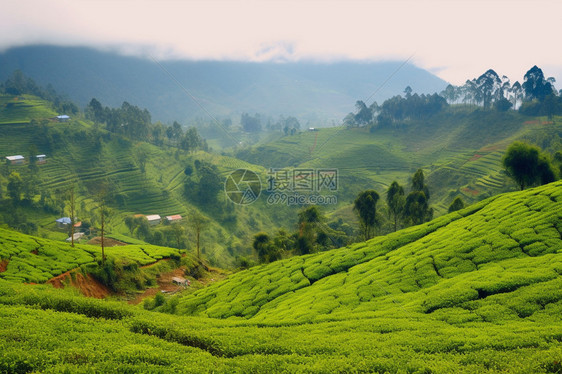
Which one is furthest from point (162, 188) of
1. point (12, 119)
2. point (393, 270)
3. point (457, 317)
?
point (457, 317)

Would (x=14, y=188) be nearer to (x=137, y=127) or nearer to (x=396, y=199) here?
(x=137, y=127)

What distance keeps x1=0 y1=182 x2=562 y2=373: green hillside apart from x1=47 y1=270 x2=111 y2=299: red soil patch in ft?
49.6

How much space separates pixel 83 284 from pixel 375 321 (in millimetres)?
30718

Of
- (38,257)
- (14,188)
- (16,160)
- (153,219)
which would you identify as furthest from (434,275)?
(16,160)

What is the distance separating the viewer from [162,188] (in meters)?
100

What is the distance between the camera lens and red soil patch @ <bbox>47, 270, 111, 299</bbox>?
31312 mm

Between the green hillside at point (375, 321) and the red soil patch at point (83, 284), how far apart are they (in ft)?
49.6

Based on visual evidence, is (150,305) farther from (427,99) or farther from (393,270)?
(427,99)

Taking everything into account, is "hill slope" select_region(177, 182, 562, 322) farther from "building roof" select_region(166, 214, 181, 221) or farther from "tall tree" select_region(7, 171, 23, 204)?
"tall tree" select_region(7, 171, 23, 204)

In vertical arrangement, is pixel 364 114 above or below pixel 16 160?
above

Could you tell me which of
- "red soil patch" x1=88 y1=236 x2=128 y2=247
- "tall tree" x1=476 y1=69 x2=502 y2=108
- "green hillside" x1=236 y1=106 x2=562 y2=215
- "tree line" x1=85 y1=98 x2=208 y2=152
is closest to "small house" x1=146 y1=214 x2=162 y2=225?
"red soil patch" x1=88 y1=236 x2=128 y2=247

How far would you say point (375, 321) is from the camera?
1625 cm

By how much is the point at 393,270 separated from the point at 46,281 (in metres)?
29.8

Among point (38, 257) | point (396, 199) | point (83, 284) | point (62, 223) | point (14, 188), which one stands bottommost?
point (62, 223)
